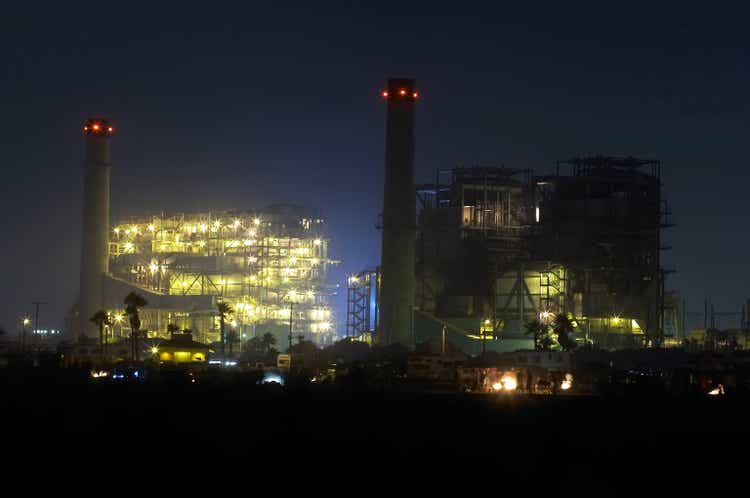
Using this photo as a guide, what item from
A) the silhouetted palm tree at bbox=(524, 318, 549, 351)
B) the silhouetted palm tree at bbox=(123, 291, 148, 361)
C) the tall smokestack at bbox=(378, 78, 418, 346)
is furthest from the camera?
the tall smokestack at bbox=(378, 78, 418, 346)

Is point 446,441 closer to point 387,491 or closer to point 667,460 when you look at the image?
point 667,460

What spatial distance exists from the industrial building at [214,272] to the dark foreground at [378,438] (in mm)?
85020

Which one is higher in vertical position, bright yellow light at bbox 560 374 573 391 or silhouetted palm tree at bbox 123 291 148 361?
silhouetted palm tree at bbox 123 291 148 361

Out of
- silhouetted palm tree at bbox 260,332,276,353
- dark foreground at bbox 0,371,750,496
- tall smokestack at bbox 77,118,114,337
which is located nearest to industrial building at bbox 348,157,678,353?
silhouetted palm tree at bbox 260,332,276,353

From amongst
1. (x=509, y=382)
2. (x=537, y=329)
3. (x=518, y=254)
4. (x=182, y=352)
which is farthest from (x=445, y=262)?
(x=509, y=382)

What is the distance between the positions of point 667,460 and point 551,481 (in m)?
7.62

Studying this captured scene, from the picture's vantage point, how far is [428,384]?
79438mm

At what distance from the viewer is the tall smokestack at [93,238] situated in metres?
154

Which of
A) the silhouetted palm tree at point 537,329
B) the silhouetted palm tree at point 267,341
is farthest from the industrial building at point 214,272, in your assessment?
the silhouetted palm tree at point 537,329

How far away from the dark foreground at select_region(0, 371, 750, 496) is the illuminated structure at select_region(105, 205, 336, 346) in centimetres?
8516

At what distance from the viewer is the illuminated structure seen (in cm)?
15100

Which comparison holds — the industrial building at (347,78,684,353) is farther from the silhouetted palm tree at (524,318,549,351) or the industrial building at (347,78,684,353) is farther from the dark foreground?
the dark foreground

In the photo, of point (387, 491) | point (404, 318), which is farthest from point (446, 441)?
point (404, 318)

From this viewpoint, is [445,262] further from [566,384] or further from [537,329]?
[566,384]
